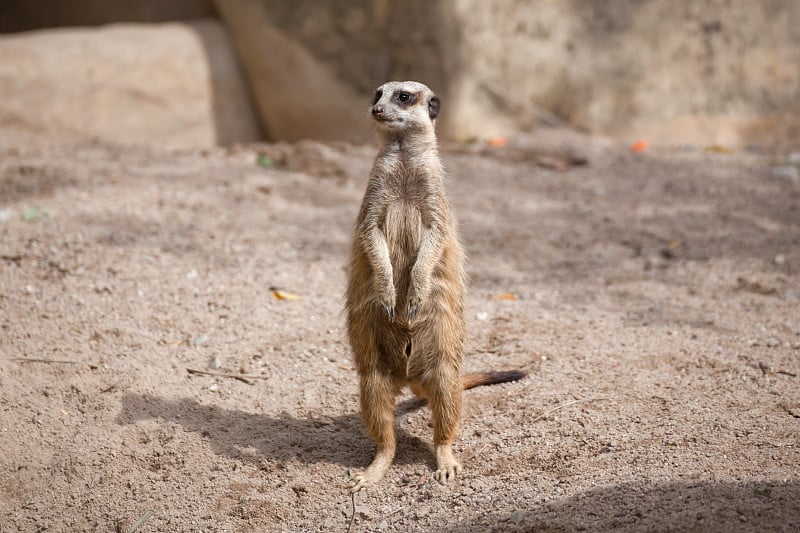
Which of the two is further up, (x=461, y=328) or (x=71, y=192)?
(x=461, y=328)

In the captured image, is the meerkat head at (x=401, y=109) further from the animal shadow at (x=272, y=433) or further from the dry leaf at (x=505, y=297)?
the dry leaf at (x=505, y=297)

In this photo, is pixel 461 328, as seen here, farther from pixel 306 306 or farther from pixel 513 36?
pixel 513 36

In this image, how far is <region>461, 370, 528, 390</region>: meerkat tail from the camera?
123 inches

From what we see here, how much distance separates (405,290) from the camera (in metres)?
2.88

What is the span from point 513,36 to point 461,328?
3980 millimetres

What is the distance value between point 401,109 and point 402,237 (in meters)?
0.44

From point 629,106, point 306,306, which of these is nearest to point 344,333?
point 306,306

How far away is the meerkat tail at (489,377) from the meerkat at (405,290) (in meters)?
0.29

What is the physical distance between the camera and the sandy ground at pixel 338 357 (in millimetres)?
2658

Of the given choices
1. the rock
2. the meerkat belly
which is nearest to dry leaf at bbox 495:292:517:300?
the meerkat belly

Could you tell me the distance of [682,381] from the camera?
10.4ft

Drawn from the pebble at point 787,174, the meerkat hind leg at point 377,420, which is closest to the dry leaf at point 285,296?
the meerkat hind leg at point 377,420

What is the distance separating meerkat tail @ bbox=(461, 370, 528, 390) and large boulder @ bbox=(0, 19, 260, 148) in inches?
151

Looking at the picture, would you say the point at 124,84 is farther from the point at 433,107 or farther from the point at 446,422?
the point at 446,422
